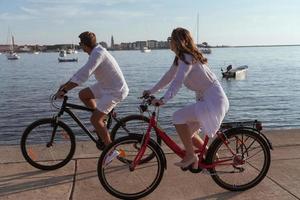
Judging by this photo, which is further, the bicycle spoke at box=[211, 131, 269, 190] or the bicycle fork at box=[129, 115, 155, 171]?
the bicycle spoke at box=[211, 131, 269, 190]

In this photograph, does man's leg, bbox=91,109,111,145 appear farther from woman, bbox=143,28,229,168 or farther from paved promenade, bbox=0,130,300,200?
woman, bbox=143,28,229,168

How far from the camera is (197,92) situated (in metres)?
5.43

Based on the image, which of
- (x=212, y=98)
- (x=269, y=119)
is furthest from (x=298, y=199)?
(x=269, y=119)

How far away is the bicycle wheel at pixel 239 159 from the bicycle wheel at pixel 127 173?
2.13ft

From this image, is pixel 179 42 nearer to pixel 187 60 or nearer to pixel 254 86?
pixel 187 60

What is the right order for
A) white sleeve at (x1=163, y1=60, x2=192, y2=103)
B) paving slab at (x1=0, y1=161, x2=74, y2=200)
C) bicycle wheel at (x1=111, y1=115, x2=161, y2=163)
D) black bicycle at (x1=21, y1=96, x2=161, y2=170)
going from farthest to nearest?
1. bicycle wheel at (x1=111, y1=115, x2=161, y2=163)
2. black bicycle at (x1=21, y1=96, x2=161, y2=170)
3. paving slab at (x1=0, y1=161, x2=74, y2=200)
4. white sleeve at (x1=163, y1=60, x2=192, y2=103)

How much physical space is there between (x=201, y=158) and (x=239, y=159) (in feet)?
1.59

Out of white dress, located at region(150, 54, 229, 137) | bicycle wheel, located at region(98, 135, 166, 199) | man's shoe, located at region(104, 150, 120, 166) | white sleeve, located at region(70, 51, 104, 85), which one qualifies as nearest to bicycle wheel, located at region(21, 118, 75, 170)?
white sleeve, located at region(70, 51, 104, 85)

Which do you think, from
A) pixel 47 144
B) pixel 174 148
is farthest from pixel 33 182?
pixel 174 148

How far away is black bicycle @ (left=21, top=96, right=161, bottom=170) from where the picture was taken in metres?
6.60

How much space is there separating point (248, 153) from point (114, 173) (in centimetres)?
161

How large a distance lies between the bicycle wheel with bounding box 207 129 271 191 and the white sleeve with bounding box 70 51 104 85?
1837 millimetres

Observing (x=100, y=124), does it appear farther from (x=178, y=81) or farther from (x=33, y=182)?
(x=178, y=81)

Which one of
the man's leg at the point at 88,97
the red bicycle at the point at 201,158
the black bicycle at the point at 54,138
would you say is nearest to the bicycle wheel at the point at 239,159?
the red bicycle at the point at 201,158
